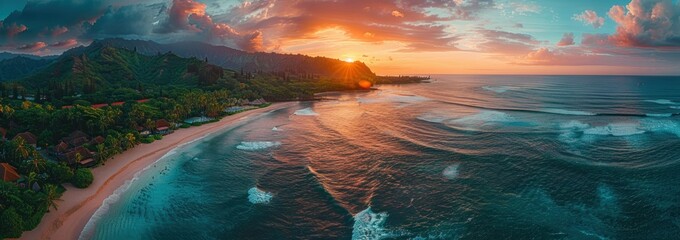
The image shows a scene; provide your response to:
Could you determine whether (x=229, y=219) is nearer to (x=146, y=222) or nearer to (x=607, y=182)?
(x=146, y=222)

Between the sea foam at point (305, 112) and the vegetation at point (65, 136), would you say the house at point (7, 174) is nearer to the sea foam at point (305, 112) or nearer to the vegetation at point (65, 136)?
the vegetation at point (65, 136)

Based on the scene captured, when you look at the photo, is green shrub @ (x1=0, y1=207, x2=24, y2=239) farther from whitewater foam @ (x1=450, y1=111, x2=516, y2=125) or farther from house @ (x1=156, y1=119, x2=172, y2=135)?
whitewater foam @ (x1=450, y1=111, x2=516, y2=125)

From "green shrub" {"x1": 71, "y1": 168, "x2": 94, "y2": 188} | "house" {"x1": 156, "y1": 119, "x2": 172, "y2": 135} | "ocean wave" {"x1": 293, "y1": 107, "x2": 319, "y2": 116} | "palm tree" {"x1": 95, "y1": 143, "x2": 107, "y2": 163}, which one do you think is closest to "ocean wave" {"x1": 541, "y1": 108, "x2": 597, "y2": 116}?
A: "ocean wave" {"x1": 293, "y1": 107, "x2": 319, "y2": 116}

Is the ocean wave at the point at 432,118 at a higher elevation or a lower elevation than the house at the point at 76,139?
lower

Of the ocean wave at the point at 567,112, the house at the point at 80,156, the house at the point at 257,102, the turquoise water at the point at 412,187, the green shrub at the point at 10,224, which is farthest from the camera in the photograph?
the house at the point at 257,102

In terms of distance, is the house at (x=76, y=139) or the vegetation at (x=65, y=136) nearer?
the vegetation at (x=65, y=136)

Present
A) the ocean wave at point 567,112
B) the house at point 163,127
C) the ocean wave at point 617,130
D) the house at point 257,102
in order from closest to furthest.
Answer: the ocean wave at point 617,130 < the house at point 163,127 < the ocean wave at point 567,112 < the house at point 257,102

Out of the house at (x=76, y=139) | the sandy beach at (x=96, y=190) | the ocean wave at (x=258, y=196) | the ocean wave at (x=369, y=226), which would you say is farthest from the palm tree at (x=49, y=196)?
the ocean wave at (x=369, y=226)

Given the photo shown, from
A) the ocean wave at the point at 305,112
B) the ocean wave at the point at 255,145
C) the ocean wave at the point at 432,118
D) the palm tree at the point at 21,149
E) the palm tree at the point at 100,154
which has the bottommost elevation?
the ocean wave at the point at 432,118
